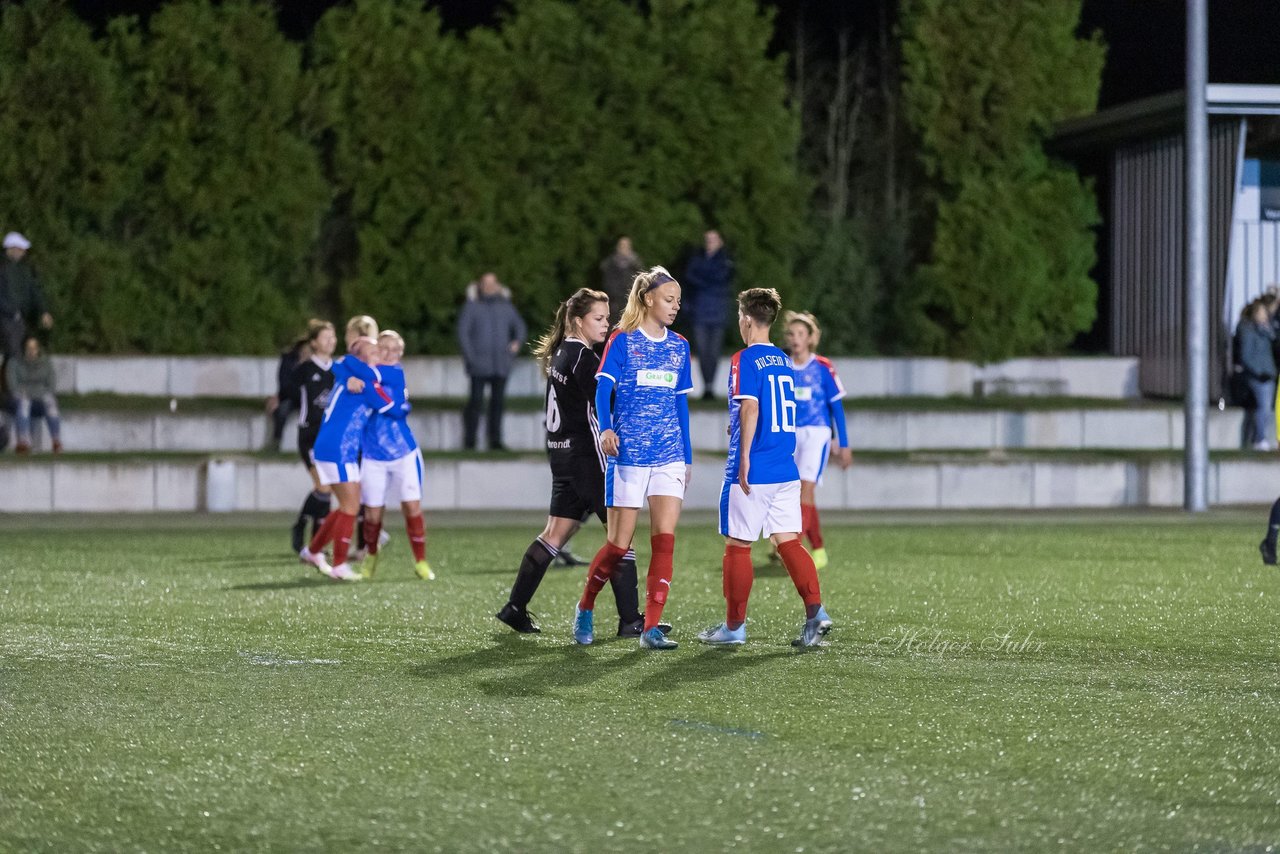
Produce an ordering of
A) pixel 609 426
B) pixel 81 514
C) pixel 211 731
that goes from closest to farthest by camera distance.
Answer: pixel 211 731, pixel 609 426, pixel 81 514

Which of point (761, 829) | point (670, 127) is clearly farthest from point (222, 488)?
point (761, 829)

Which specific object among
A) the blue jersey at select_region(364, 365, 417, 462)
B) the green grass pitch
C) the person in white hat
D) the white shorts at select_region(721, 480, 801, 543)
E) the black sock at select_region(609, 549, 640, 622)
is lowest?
the green grass pitch

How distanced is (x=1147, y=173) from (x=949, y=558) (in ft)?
42.2

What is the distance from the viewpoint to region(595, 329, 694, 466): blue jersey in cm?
953

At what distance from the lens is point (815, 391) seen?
46.5 ft

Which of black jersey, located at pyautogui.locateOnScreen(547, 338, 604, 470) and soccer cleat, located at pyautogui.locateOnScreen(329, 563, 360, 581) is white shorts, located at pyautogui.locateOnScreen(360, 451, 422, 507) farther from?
black jersey, located at pyautogui.locateOnScreen(547, 338, 604, 470)

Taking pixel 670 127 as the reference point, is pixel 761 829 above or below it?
below

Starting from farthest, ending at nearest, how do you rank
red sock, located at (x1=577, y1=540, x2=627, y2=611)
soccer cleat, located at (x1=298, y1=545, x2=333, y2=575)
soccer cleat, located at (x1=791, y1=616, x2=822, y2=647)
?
soccer cleat, located at (x1=298, y1=545, x2=333, y2=575) < red sock, located at (x1=577, y1=540, x2=627, y2=611) < soccer cleat, located at (x1=791, y1=616, x2=822, y2=647)

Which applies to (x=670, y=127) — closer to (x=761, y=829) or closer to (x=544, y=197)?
(x=544, y=197)

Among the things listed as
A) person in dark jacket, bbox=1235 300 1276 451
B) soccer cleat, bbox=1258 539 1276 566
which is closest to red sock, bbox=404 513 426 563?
soccer cleat, bbox=1258 539 1276 566

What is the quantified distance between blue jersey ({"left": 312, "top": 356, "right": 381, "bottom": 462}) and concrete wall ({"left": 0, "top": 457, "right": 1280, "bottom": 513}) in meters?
7.12

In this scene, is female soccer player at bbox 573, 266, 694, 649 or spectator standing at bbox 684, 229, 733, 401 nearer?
female soccer player at bbox 573, 266, 694, 649

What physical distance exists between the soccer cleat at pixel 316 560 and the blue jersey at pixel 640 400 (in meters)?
4.83

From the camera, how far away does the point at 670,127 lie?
2536 cm
